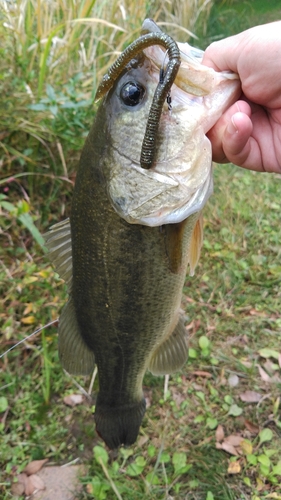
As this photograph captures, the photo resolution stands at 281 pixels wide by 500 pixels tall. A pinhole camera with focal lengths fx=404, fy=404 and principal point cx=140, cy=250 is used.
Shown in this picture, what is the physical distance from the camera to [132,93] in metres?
1.12

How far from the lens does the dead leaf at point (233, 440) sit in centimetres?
218

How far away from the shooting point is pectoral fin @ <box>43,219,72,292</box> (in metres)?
1.45

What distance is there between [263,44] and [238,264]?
6.61 ft

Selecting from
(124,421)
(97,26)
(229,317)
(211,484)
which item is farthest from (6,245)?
(97,26)

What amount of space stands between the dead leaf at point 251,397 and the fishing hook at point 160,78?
5.74ft

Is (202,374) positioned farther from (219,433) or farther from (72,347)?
(72,347)

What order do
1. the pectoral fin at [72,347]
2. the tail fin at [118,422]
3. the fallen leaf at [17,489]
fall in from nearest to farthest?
the pectoral fin at [72,347] < the tail fin at [118,422] < the fallen leaf at [17,489]

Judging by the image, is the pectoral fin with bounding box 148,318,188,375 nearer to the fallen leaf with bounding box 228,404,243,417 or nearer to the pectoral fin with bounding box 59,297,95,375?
the pectoral fin with bounding box 59,297,95,375

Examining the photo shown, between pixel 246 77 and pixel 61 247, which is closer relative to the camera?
pixel 246 77

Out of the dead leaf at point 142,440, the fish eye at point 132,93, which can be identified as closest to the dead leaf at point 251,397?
the dead leaf at point 142,440

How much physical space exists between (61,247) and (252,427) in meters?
1.56

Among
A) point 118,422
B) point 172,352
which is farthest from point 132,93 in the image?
point 118,422

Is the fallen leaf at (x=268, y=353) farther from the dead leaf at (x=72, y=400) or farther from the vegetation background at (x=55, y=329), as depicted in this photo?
the dead leaf at (x=72, y=400)

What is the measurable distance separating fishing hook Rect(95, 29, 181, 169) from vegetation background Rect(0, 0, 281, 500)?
133 cm
